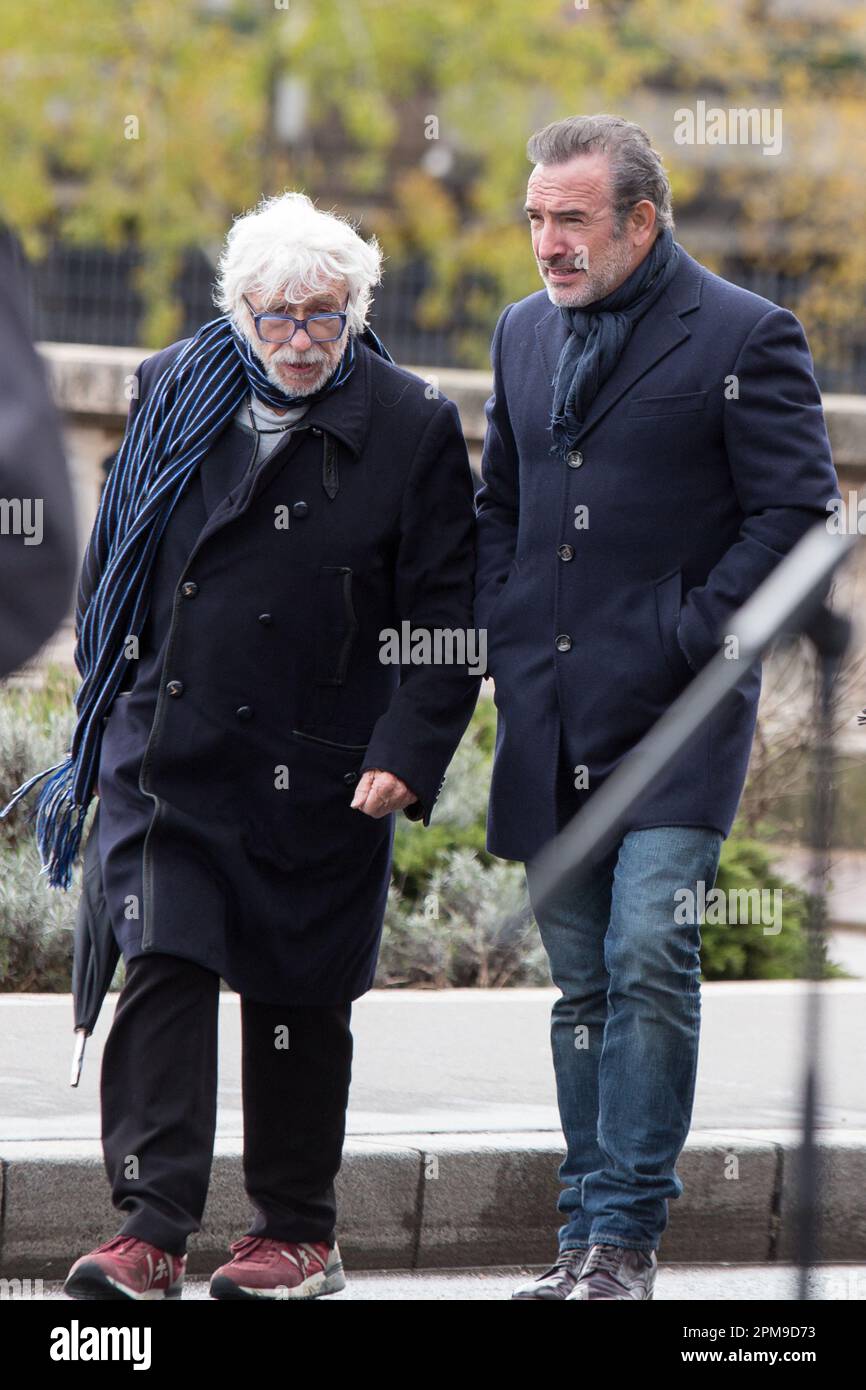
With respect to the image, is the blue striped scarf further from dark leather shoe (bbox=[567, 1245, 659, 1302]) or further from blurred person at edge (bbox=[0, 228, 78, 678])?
blurred person at edge (bbox=[0, 228, 78, 678])

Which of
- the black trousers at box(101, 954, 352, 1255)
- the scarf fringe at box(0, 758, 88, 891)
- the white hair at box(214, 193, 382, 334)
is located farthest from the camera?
the scarf fringe at box(0, 758, 88, 891)

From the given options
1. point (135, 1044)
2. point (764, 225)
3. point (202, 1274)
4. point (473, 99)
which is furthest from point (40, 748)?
point (764, 225)

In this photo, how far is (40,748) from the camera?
7.14 m

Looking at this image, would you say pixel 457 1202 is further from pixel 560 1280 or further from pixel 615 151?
pixel 615 151

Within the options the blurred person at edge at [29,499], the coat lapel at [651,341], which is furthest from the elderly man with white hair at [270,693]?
the blurred person at edge at [29,499]

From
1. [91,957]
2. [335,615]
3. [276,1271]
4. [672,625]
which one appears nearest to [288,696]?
[335,615]

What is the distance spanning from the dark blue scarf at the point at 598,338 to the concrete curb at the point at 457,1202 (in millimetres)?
1540

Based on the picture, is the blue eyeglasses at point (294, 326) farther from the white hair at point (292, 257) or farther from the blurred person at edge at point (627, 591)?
the blurred person at edge at point (627, 591)

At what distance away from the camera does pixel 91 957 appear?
13.8 feet

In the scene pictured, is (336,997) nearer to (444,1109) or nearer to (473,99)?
(444,1109)

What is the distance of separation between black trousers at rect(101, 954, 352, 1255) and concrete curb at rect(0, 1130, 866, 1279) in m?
0.41

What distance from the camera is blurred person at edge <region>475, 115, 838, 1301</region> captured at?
4066mm

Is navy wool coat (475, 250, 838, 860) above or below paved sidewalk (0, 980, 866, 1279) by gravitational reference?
above

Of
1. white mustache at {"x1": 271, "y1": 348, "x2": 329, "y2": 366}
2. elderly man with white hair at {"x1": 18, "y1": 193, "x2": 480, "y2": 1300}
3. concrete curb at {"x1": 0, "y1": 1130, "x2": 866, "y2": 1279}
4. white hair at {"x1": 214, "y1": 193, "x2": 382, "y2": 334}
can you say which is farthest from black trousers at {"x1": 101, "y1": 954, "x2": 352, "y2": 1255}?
white hair at {"x1": 214, "y1": 193, "x2": 382, "y2": 334}
